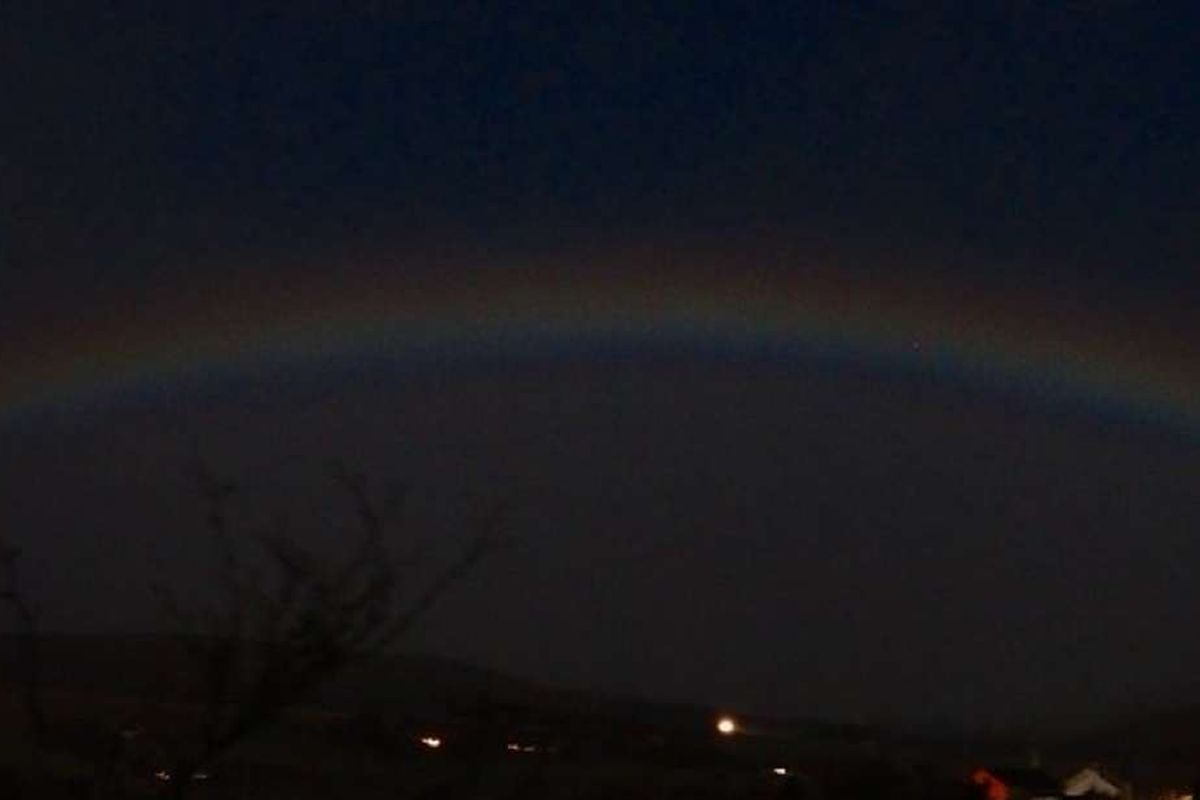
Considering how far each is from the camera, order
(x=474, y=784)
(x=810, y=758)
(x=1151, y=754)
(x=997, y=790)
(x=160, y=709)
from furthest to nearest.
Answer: (x=1151, y=754) < (x=810, y=758) < (x=997, y=790) < (x=160, y=709) < (x=474, y=784)

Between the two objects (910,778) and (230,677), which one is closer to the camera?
(230,677)

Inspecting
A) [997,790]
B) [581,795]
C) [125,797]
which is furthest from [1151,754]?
[125,797]

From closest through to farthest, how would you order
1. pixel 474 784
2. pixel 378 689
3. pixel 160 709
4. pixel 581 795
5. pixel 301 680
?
pixel 301 680, pixel 474 784, pixel 160 709, pixel 581 795, pixel 378 689

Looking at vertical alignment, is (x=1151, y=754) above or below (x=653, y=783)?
above

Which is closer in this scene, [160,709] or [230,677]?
[230,677]

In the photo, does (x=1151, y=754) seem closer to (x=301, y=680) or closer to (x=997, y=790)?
(x=997, y=790)

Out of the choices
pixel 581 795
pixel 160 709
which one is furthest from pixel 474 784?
pixel 581 795

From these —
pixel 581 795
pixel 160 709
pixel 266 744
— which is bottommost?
pixel 160 709

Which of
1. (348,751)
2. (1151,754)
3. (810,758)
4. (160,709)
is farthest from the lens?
(1151,754)

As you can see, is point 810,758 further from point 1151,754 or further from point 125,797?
point 125,797
